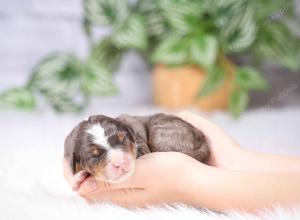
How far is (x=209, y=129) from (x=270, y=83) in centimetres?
231

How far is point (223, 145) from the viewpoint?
5.37 feet

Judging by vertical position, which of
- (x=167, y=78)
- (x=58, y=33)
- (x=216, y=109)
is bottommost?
(x=216, y=109)

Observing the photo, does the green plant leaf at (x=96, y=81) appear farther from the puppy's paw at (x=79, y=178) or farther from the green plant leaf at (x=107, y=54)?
the puppy's paw at (x=79, y=178)

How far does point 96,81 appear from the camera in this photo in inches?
120

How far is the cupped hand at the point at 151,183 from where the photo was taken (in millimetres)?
1422

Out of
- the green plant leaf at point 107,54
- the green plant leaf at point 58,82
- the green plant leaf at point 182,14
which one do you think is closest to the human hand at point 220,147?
the green plant leaf at point 182,14

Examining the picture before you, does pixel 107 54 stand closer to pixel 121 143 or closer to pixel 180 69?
pixel 180 69

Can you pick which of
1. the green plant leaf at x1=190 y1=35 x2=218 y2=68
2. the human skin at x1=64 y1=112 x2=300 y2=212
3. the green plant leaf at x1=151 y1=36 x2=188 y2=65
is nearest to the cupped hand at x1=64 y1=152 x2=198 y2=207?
the human skin at x1=64 y1=112 x2=300 y2=212

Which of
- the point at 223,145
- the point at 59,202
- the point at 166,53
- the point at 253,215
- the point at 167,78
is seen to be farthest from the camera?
the point at 167,78

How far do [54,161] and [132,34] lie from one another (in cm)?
117

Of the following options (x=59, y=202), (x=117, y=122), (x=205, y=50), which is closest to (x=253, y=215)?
(x=117, y=122)

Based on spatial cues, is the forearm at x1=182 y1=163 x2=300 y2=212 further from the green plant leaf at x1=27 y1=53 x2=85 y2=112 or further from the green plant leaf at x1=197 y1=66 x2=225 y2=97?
the green plant leaf at x1=27 y1=53 x2=85 y2=112

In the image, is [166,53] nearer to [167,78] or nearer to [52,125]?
[167,78]

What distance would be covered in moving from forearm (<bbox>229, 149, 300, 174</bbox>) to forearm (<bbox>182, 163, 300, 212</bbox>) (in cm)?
17
